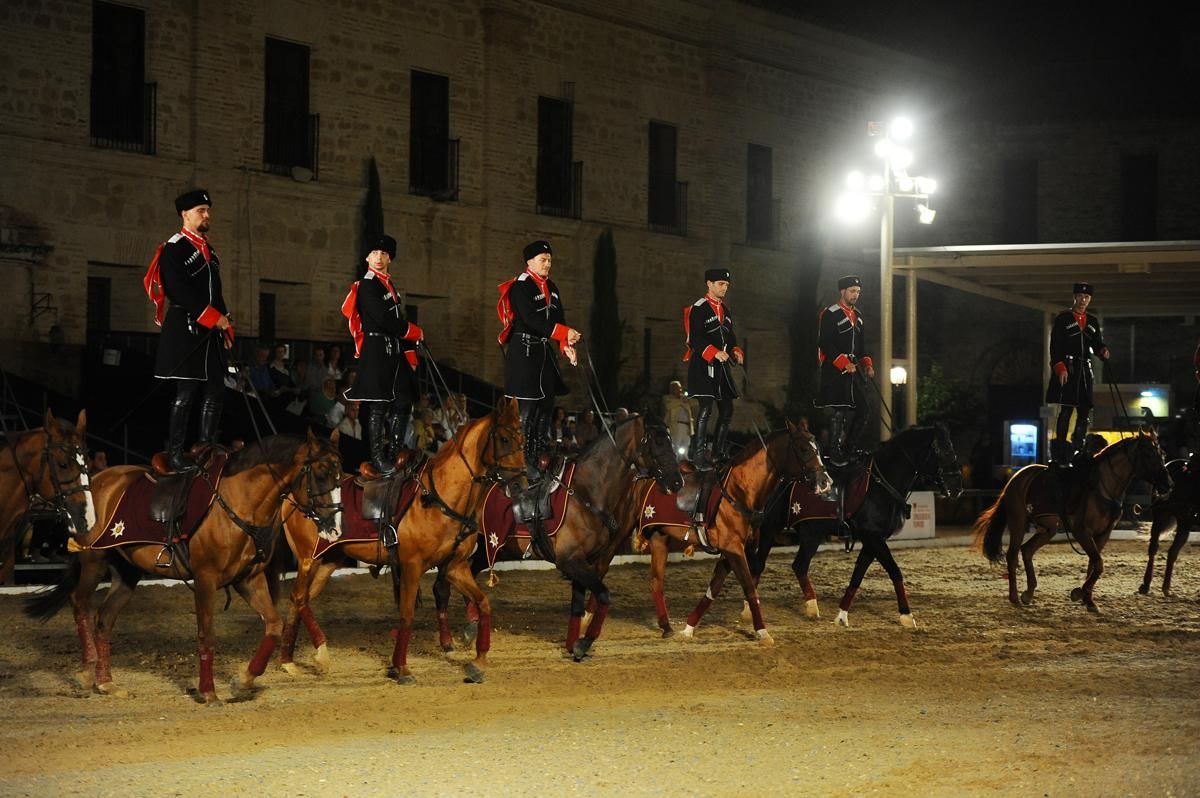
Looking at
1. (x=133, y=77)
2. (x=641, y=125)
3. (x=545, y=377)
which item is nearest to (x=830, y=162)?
(x=641, y=125)

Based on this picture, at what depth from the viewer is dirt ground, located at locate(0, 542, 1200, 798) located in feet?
29.8

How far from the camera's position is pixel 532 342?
14.0m

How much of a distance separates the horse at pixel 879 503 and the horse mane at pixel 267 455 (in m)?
6.57

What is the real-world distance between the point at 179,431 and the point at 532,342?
332cm

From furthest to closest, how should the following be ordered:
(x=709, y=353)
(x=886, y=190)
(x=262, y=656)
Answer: (x=886, y=190)
(x=709, y=353)
(x=262, y=656)

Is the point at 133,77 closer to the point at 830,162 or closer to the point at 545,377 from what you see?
the point at 545,377

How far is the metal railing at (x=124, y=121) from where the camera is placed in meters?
25.0

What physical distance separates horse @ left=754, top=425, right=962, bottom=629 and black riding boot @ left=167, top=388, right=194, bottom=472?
6969 millimetres

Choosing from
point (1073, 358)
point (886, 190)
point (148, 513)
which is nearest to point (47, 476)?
point (148, 513)

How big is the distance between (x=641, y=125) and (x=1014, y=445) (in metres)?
10.7

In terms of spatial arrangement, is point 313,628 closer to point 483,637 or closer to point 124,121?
point 483,637

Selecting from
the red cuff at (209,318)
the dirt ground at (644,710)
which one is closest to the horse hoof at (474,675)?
the dirt ground at (644,710)

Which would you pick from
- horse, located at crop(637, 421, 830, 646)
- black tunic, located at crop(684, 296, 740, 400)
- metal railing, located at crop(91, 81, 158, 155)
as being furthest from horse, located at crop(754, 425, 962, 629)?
metal railing, located at crop(91, 81, 158, 155)

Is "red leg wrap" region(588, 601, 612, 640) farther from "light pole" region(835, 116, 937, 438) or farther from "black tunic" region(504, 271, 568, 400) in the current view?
"light pole" region(835, 116, 937, 438)
